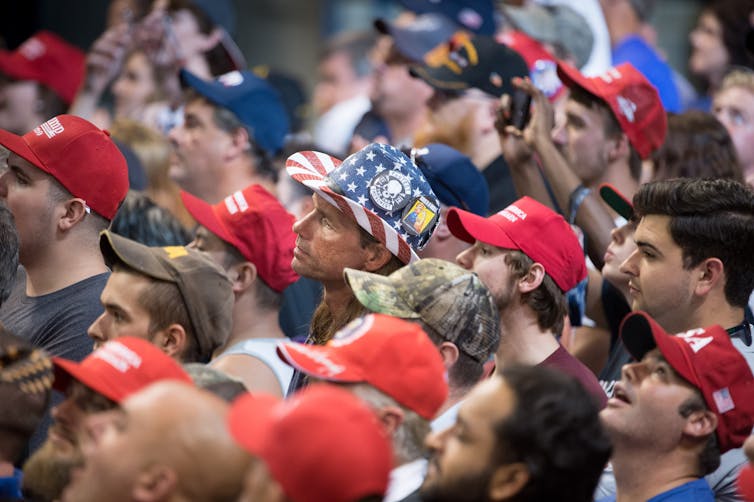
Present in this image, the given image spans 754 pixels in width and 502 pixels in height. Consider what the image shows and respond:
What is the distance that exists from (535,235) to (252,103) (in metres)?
2.73

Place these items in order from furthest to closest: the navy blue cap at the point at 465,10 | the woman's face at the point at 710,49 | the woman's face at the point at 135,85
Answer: the woman's face at the point at 135,85
the woman's face at the point at 710,49
the navy blue cap at the point at 465,10

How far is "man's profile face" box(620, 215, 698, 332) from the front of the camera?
411 cm

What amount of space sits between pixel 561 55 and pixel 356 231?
10.4 ft

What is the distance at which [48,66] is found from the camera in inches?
358

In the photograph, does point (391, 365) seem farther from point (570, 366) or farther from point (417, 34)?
point (417, 34)

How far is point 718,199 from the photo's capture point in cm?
413

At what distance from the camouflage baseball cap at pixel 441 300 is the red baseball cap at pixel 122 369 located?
72 cm

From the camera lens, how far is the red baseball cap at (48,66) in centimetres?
896

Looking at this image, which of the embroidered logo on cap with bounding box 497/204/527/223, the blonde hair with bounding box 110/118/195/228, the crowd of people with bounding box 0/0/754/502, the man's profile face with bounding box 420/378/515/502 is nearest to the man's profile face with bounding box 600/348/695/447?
the crowd of people with bounding box 0/0/754/502

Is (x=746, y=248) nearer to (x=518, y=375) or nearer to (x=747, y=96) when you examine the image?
(x=518, y=375)

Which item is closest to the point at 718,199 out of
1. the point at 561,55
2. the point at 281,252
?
the point at 281,252

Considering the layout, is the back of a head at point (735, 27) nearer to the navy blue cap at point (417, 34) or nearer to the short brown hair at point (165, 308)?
the navy blue cap at point (417, 34)

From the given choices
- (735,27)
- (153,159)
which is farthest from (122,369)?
(735,27)

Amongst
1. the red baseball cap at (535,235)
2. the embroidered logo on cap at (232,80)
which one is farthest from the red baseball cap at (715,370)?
the embroidered logo on cap at (232,80)
